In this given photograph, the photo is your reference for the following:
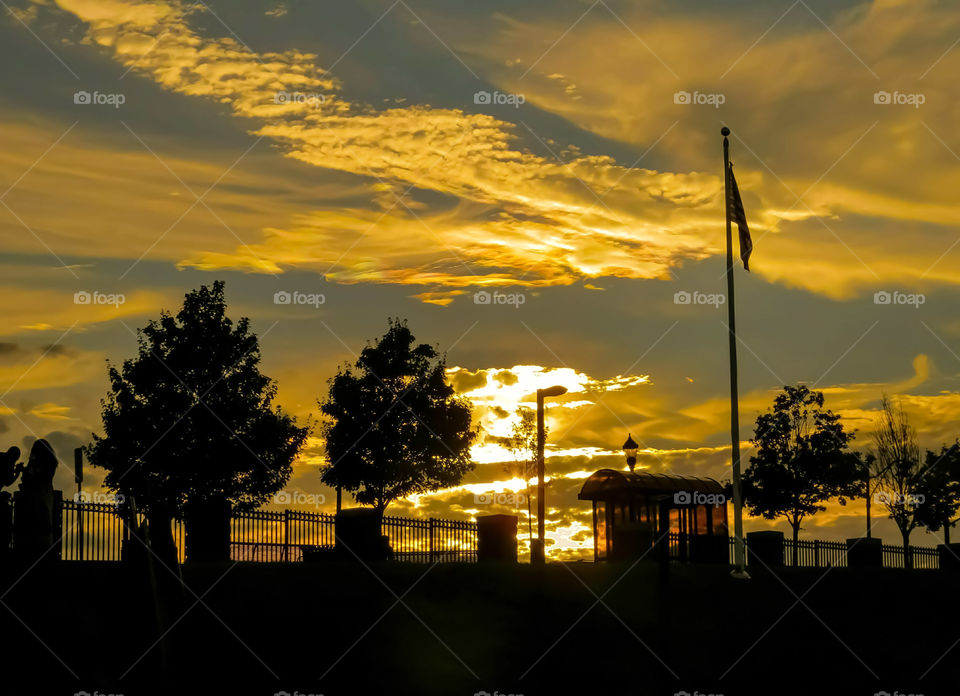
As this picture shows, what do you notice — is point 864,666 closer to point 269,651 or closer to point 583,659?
point 583,659

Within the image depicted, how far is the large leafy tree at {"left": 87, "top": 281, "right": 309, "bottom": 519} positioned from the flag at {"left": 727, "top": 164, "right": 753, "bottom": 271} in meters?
25.6

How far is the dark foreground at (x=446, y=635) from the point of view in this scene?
2053 cm

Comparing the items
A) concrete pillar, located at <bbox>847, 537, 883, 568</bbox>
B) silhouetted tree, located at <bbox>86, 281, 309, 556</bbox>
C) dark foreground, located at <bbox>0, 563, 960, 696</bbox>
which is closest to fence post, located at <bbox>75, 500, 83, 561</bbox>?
dark foreground, located at <bbox>0, 563, 960, 696</bbox>

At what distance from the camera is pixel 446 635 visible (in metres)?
23.6

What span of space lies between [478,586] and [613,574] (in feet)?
17.2

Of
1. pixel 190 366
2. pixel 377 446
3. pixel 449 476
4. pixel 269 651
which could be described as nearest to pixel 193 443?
pixel 190 366

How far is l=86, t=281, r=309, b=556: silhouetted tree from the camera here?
158 ft

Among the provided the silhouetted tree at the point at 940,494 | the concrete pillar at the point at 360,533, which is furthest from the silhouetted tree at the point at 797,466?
the concrete pillar at the point at 360,533

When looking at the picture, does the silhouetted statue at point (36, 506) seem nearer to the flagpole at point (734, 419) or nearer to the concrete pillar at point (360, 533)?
the concrete pillar at point (360, 533)

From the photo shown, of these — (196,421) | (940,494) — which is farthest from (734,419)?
(940,494)

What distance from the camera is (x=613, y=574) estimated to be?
3058 centimetres

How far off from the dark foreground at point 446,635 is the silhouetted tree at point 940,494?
3113 centimetres

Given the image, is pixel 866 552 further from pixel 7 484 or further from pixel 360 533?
pixel 7 484

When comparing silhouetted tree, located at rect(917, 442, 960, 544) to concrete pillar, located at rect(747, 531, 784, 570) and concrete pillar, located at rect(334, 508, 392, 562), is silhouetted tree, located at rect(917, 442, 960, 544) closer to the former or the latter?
concrete pillar, located at rect(747, 531, 784, 570)
